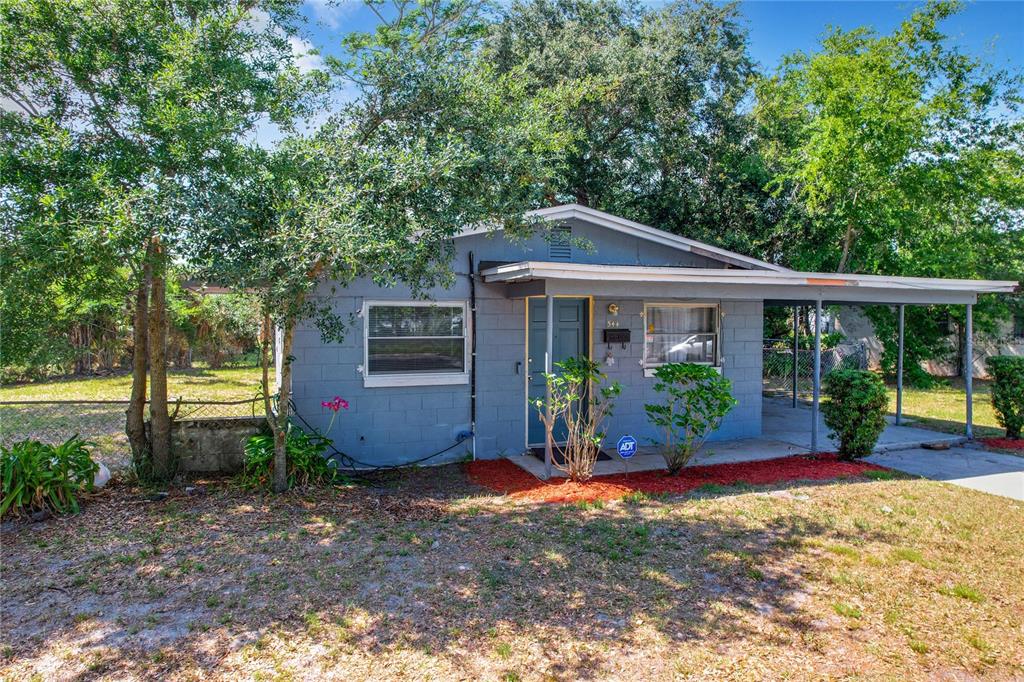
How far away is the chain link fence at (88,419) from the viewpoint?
8.28m

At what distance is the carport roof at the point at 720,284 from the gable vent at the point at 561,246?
579 millimetres

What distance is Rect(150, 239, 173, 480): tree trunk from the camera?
6.50 metres

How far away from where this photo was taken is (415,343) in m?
7.75

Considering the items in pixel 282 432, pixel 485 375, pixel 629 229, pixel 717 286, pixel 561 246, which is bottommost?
pixel 282 432

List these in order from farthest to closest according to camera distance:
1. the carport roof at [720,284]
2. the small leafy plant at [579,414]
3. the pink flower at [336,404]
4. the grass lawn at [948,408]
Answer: the grass lawn at [948,408]
the pink flower at [336,404]
the carport roof at [720,284]
the small leafy plant at [579,414]

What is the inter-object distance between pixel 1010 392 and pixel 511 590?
953 cm

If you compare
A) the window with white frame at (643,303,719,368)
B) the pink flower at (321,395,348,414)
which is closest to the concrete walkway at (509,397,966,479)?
the window with white frame at (643,303,719,368)

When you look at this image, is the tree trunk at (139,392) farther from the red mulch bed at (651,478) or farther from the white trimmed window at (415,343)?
the red mulch bed at (651,478)

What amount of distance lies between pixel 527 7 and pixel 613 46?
3193mm

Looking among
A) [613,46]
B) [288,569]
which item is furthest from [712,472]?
[613,46]

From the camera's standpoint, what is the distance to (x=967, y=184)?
15.9 m

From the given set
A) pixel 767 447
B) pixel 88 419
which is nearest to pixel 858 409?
Result: pixel 767 447

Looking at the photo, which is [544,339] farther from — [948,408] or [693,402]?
[948,408]

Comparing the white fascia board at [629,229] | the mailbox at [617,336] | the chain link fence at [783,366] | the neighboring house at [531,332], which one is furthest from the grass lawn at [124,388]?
the chain link fence at [783,366]
